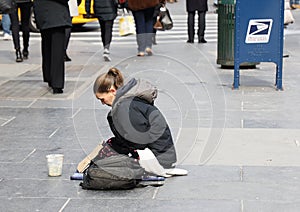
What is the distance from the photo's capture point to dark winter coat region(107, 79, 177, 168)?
5.95 meters

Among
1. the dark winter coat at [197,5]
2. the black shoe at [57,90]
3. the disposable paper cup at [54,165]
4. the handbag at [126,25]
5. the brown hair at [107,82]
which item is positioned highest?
the brown hair at [107,82]

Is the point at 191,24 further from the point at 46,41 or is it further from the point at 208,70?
the point at 46,41

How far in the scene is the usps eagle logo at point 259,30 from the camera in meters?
10.4

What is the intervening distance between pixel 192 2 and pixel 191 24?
48 cm

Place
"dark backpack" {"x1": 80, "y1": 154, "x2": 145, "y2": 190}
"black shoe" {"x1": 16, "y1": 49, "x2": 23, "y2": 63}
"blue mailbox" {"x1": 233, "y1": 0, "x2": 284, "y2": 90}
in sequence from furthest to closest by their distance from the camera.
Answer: "black shoe" {"x1": 16, "y1": 49, "x2": 23, "y2": 63} < "blue mailbox" {"x1": 233, "y1": 0, "x2": 284, "y2": 90} < "dark backpack" {"x1": 80, "y1": 154, "x2": 145, "y2": 190}

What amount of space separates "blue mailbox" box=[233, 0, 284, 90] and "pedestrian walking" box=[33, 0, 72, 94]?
2398 millimetres

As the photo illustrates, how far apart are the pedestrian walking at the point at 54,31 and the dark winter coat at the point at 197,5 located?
22.1 feet

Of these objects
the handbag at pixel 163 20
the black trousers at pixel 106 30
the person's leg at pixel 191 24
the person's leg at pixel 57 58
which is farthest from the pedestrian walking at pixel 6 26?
the person's leg at pixel 57 58

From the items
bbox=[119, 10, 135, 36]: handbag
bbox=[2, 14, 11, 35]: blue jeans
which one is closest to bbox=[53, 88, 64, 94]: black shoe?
bbox=[119, 10, 135, 36]: handbag

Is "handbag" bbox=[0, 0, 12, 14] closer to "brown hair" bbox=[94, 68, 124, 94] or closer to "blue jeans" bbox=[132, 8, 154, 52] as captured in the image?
"blue jeans" bbox=[132, 8, 154, 52]

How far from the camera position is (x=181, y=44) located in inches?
659

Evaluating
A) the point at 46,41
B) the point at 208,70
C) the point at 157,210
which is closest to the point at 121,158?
the point at 157,210

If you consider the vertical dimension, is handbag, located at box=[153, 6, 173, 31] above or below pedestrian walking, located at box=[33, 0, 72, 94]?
below

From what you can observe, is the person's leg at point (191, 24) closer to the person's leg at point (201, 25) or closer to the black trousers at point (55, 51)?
the person's leg at point (201, 25)
